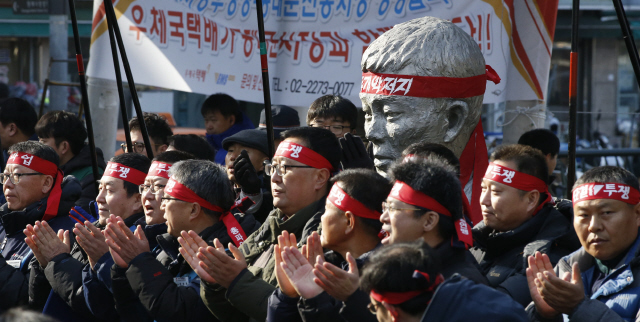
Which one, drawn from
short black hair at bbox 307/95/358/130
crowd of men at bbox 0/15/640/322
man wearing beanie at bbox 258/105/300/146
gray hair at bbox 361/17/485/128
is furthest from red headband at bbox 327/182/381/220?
man wearing beanie at bbox 258/105/300/146

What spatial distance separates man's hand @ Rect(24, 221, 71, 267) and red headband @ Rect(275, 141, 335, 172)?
1318mm

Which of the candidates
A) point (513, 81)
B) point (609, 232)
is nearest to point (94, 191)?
point (513, 81)

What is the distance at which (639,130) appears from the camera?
59.5 ft

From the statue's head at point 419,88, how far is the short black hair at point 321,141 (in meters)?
0.24

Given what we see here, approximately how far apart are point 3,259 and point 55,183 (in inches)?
27.8

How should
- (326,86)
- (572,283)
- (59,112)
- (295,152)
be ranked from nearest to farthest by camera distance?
(572,283), (295,152), (59,112), (326,86)

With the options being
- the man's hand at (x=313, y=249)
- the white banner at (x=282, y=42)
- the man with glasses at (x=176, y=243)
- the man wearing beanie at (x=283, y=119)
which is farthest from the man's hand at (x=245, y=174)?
the white banner at (x=282, y=42)

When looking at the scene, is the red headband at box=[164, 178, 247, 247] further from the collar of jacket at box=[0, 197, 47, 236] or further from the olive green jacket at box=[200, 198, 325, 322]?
the collar of jacket at box=[0, 197, 47, 236]

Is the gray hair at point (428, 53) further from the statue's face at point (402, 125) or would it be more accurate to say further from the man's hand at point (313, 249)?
the man's hand at point (313, 249)

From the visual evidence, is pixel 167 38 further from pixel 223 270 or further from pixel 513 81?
pixel 223 270

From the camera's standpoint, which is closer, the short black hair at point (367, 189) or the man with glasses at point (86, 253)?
the short black hair at point (367, 189)

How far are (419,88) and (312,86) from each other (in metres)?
2.68

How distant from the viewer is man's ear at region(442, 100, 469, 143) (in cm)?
415

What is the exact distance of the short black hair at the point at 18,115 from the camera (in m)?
6.82
